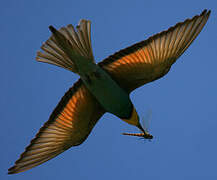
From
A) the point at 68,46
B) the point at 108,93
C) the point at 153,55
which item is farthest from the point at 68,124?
the point at 153,55

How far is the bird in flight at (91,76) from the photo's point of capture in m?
5.05

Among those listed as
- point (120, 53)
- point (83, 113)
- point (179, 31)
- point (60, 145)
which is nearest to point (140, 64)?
point (120, 53)

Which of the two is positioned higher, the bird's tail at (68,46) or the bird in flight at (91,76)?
the bird's tail at (68,46)

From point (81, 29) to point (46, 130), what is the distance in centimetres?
174

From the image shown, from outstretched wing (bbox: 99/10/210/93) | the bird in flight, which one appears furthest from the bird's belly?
outstretched wing (bbox: 99/10/210/93)

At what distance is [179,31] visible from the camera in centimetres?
498

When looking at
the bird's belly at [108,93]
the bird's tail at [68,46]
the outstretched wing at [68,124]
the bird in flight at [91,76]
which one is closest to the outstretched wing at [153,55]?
the bird in flight at [91,76]

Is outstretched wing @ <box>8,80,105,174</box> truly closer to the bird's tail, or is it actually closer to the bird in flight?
the bird in flight

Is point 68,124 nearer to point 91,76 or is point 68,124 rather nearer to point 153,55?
point 91,76

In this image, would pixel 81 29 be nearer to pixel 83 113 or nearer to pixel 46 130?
pixel 83 113

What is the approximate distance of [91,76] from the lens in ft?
17.0

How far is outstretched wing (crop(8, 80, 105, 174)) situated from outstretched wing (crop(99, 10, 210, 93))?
0.60 metres

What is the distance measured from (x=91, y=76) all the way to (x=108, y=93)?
372 mm

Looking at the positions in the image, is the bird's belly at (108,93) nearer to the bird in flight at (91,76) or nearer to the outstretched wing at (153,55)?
the bird in flight at (91,76)
